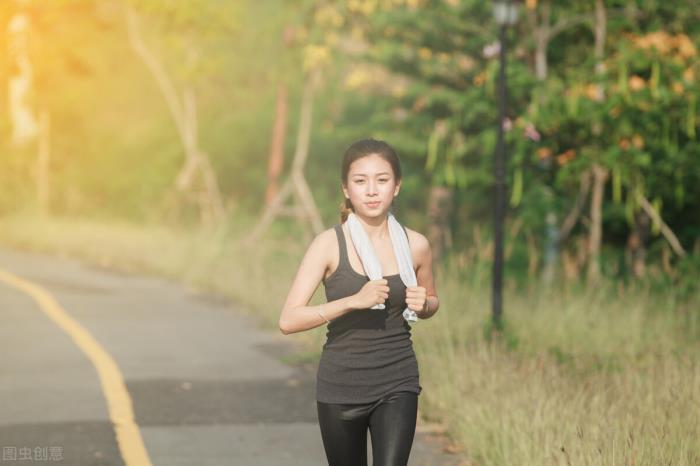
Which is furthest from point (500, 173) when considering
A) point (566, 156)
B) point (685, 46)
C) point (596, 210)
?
point (685, 46)

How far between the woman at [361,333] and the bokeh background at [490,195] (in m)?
1.45

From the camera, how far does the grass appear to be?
6461 millimetres

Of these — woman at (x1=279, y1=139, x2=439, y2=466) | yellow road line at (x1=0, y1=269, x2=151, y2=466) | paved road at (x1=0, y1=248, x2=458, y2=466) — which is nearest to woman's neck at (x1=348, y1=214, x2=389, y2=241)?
woman at (x1=279, y1=139, x2=439, y2=466)

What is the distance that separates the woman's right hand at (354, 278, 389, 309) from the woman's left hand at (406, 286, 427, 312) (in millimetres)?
121

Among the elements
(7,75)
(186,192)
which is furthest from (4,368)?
(7,75)

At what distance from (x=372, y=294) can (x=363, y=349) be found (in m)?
0.34

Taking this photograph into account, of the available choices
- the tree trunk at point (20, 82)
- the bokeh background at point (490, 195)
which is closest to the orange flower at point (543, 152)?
the bokeh background at point (490, 195)

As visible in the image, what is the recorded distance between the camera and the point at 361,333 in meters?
4.77

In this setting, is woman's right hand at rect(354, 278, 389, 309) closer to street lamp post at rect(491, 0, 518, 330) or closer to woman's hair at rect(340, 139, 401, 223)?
woman's hair at rect(340, 139, 401, 223)

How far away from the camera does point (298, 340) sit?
1262 centimetres

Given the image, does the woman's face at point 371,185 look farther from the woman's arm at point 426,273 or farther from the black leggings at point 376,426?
the black leggings at point 376,426

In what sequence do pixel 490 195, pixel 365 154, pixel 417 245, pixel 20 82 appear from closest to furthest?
pixel 365 154, pixel 417 245, pixel 490 195, pixel 20 82

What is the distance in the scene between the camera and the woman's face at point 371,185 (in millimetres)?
4781

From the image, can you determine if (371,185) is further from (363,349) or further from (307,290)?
(363,349)
